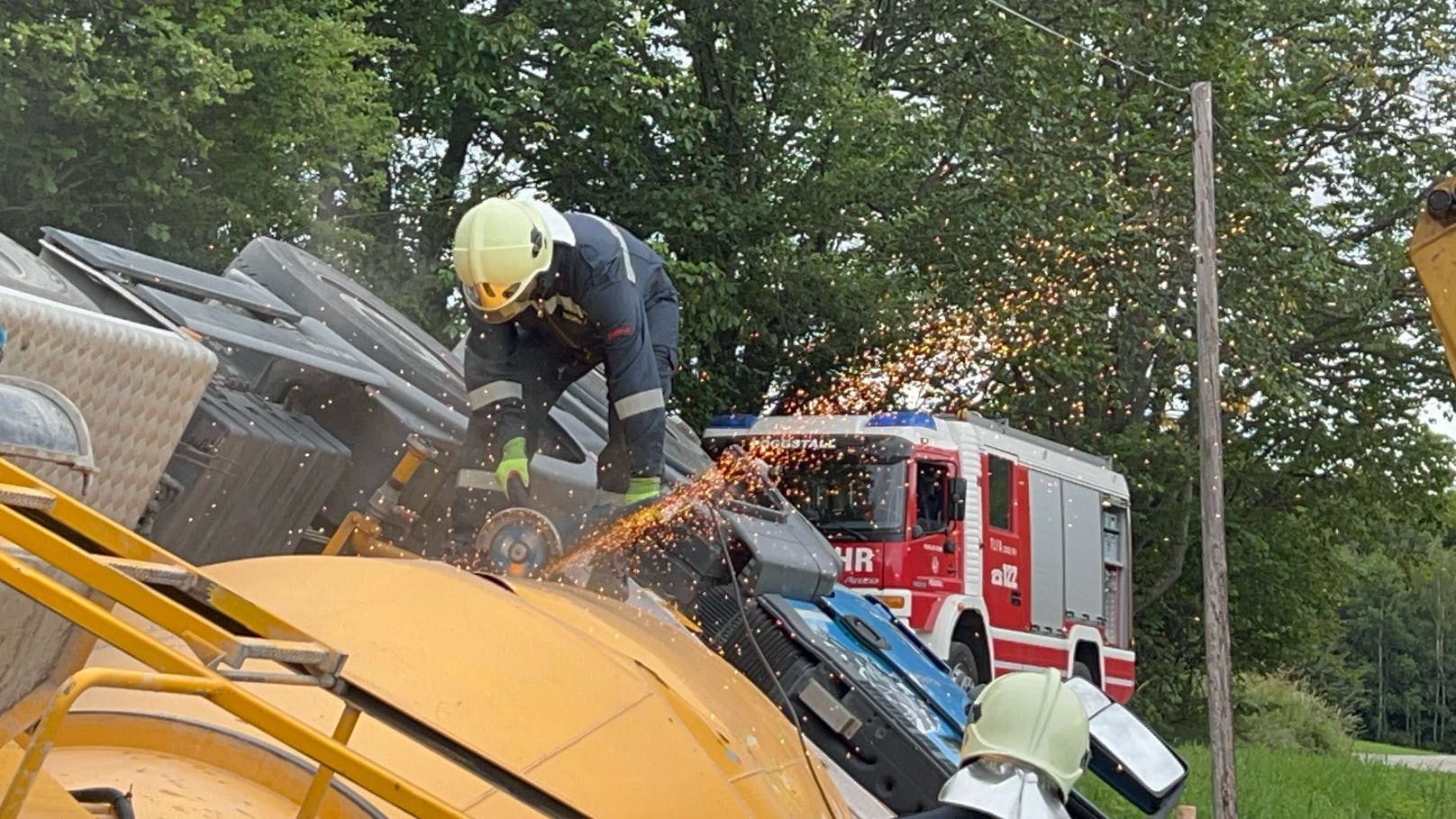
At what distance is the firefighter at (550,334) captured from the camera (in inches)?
194

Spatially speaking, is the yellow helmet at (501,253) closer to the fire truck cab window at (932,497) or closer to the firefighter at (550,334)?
the firefighter at (550,334)

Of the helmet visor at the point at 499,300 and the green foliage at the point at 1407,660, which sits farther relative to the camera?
the green foliage at the point at 1407,660

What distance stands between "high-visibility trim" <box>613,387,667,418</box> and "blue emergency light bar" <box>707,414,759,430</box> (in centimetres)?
1047

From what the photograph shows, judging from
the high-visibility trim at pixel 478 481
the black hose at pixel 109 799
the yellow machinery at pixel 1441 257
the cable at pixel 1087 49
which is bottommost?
the black hose at pixel 109 799

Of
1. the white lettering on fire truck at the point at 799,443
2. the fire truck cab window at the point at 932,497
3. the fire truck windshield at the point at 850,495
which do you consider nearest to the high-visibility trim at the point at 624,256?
the fire truck windshield at the point at 850,495

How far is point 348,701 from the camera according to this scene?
66.1 inches

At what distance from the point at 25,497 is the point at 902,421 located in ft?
45.5

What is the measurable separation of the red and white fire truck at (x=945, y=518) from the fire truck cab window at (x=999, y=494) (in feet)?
0.05

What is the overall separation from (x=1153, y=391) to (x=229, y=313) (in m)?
18.1

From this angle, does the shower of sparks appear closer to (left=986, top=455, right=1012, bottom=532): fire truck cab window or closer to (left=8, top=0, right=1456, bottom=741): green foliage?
(left=8, top=0, right=1456, bottom=741): green foliage

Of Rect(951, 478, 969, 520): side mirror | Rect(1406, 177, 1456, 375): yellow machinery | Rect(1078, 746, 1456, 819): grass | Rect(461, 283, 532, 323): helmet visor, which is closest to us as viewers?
Rect(1406, 177, 1456, 375): yellow machinery

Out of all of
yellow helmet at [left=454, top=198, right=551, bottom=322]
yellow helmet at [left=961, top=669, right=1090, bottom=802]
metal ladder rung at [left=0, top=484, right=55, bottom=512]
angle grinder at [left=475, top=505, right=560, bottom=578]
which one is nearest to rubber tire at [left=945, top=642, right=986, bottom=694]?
yellow helmet at [left=454, top=198, right=551, bottom=322]

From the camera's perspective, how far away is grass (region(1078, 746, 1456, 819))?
11.6 meters

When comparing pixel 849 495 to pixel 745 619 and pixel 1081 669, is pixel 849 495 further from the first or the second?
pixel 745 619
